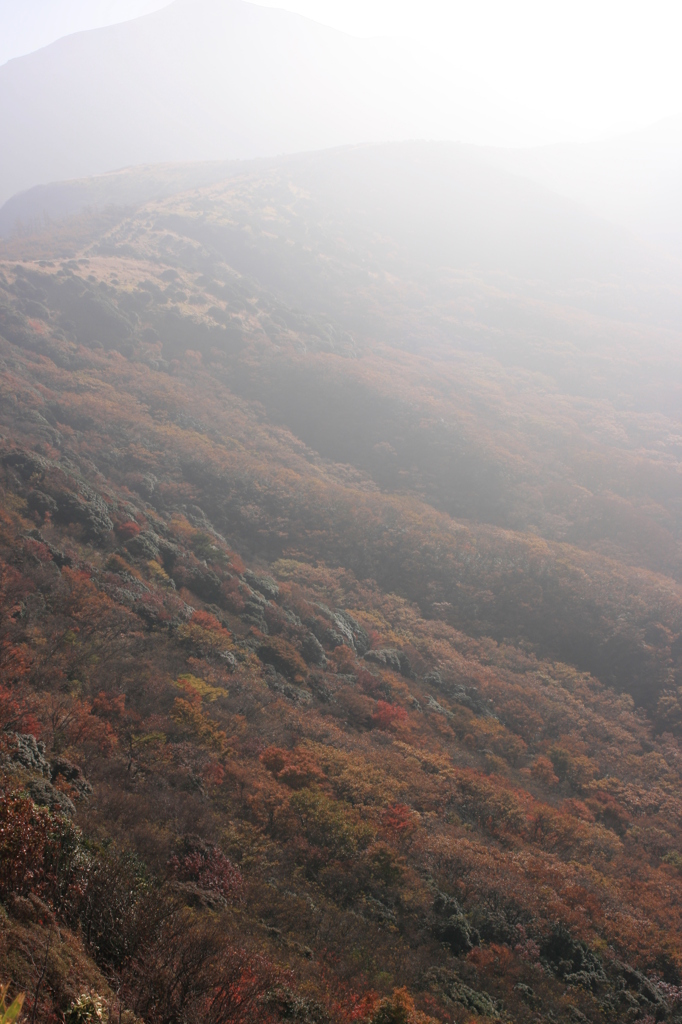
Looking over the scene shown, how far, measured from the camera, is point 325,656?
19250 mm

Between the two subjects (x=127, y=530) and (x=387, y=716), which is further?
(x=127, y=530)

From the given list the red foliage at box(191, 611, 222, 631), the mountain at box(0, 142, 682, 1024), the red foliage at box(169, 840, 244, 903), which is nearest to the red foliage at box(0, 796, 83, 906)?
the mountain at box(0, 142, 682, 1024)

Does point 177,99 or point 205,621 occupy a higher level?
point 177,99

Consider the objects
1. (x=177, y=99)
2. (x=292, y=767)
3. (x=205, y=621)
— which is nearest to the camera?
(x=292, y=767)

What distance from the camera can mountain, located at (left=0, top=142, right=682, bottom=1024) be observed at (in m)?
6.66

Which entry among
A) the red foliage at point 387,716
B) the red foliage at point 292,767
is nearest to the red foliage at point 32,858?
the red foliage at point 292,767

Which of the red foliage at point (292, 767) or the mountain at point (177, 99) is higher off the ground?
the mountain at point (177, 99)

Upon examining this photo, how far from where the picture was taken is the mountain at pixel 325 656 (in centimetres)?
666

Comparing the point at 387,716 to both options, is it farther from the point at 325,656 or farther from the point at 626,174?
the point at 626,174

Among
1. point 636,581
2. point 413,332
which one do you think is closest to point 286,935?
point 636,581

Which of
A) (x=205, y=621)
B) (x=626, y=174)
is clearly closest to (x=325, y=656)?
(x=205, y=621)

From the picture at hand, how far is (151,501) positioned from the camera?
27531 mm

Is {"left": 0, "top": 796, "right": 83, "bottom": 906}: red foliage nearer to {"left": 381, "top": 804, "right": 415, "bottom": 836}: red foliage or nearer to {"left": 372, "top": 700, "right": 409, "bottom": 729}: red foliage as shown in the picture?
{"left": 381, "top": 804, "right": 415, "bottom": 836}: red foliage

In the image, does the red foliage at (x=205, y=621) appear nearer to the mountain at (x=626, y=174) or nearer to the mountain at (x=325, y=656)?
the mountain at (x=325, y=656)
